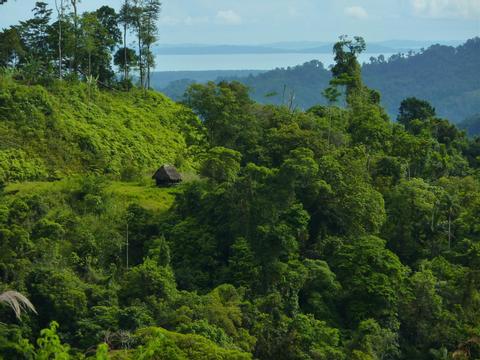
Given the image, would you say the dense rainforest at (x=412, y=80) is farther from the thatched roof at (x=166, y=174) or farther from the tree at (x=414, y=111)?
the thatched roof at (x=166, y=174)

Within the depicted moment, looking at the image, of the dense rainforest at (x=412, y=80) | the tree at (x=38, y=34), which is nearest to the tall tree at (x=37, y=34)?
the tree at (x=38, y=34)

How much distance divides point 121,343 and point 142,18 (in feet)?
82.4

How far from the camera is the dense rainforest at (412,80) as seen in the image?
416ft

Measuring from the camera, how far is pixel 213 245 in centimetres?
1944

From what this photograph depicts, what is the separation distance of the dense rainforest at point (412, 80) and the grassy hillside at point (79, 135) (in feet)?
293

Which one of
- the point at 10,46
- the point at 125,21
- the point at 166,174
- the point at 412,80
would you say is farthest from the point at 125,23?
the point at 412,80

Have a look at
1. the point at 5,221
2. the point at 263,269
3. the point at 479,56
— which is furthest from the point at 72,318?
the point at 479,56

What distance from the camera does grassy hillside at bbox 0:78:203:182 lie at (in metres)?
25.1

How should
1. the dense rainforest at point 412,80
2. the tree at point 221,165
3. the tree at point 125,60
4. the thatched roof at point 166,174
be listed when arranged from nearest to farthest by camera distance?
1. the tree at point 221,165
2. the thatched roof at point 166,174
3. the tree at point 125,60
4. the dense rainforest at point 412,80

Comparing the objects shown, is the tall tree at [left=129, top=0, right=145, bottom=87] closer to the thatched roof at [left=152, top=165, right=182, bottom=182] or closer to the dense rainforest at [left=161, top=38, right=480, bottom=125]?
the thatched roof at [left=152, top=165, right=182, bottom=182]

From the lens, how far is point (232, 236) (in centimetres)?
1978

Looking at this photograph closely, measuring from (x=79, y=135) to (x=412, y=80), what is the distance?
118 metres

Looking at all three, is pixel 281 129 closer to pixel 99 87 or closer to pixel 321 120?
pixel 321 120

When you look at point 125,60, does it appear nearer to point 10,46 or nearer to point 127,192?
point 10,46
